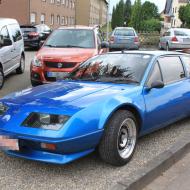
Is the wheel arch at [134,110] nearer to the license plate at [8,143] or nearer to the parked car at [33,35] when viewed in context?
the license plate at [8,143]

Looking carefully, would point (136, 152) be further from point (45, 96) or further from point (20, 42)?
point (20, 42)

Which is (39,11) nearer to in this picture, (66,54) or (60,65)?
(66,54)

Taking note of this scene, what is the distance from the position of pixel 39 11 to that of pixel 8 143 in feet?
132

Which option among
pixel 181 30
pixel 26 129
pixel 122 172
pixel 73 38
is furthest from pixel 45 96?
pixel 181 30

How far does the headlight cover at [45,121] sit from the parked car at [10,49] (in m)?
6.01

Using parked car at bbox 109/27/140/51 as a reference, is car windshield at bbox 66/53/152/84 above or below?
above

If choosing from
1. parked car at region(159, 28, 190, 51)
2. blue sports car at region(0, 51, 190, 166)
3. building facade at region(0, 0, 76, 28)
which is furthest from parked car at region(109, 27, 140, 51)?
blue sports car at region(0, 51, 190, 166)

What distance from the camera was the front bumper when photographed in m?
4.38

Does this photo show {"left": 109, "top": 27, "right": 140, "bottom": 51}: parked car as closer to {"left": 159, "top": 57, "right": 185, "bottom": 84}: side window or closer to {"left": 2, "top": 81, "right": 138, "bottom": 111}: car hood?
{"left": 159, "top": 57, "right": 185, "bottom": 84}: side window

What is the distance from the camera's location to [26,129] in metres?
4.46

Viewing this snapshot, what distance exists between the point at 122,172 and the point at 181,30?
21211 millimetres

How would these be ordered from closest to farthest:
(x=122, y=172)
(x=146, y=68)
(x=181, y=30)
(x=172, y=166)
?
1. (x=122, y=172)
2. (x=172, y=166)
3. (x=146, y=68)
4. (x=181, y=30)

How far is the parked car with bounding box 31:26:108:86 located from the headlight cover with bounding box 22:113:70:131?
16.9 feet

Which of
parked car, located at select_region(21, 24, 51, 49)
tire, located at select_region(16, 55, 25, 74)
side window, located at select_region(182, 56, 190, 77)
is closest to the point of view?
side window, located at select_region(182, 56, 190, 77)
